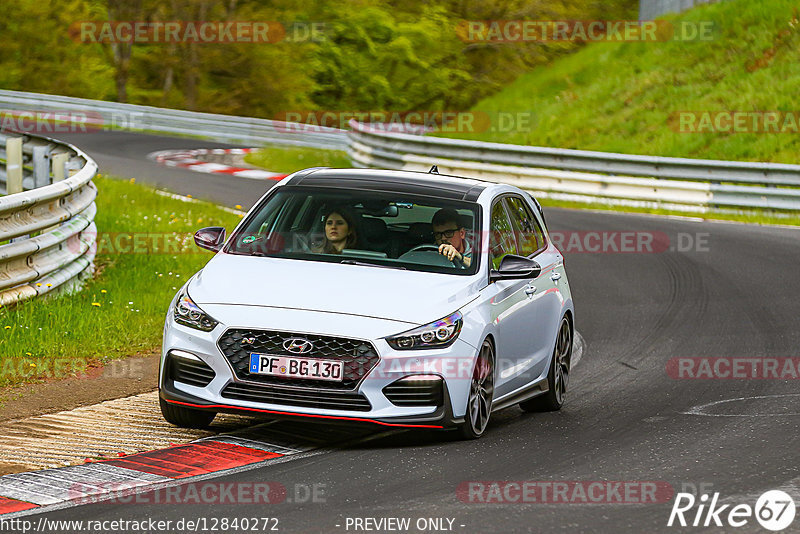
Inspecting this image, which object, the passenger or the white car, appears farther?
the passenger

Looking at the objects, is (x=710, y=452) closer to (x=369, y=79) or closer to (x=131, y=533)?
(x=131, y=533)

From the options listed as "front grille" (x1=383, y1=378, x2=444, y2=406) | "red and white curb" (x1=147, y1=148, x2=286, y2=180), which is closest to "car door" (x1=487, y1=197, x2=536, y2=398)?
"front grille" (x1=383, y1=378, x2=444, y2=406)

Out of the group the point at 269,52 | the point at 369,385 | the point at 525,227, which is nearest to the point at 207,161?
the point at 525,227

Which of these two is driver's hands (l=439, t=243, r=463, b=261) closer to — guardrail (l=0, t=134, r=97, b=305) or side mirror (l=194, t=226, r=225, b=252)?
side mirror (l=194, t=226, r=225, b=252)

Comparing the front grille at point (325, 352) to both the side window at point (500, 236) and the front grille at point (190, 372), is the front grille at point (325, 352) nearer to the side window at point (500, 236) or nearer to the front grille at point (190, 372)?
the front grille at point (190, 372)

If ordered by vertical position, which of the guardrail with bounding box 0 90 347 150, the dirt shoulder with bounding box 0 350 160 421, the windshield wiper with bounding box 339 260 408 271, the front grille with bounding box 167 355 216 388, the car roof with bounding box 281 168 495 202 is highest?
the car roof with bounding box 281 168 495 202

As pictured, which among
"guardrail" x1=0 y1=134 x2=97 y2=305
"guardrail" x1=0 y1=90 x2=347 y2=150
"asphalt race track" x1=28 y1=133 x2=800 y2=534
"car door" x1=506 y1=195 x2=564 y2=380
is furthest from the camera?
"guardrail" x1=0 y1=90 x2=347 y2=150

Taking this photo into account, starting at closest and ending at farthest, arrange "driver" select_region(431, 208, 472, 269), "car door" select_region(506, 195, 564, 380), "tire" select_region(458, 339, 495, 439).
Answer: "tire" select_region(458, 339, 495, 439)
"driver" select_region(431, 208, 472, 269)
"car door" select_region(506, 195, 564, 380)

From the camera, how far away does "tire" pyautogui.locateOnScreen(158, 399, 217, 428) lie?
26.1 feet

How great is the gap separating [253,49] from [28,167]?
40922 mm

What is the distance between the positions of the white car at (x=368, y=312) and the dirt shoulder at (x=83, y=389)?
1096 mm

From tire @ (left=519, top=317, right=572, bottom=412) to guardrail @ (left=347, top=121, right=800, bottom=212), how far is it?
14021 mm

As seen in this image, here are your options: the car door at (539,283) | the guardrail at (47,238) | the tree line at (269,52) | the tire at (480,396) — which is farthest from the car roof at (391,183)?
the tree line at (269,52)

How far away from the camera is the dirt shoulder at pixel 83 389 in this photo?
856cm
